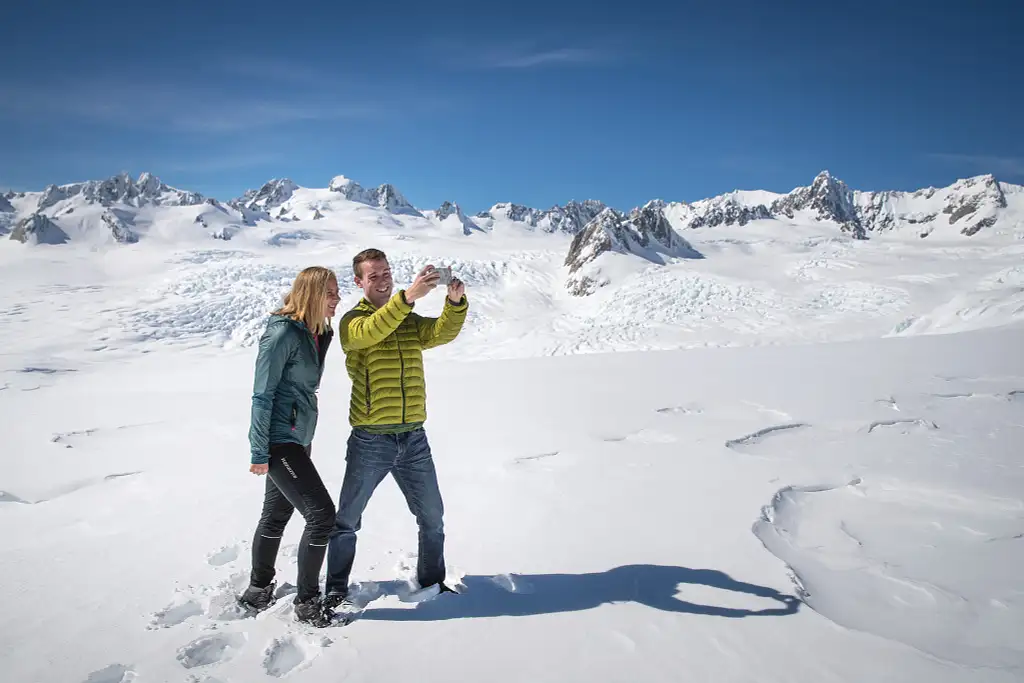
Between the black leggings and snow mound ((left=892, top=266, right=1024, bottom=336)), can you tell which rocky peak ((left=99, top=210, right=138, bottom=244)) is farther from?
the black leggings

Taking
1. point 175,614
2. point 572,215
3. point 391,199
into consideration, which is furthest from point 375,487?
point 572,215

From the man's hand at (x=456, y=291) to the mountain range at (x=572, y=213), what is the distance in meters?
Answer: 36.4

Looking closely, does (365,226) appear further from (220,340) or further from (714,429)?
(714,429)

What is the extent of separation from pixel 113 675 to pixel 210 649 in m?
0.41

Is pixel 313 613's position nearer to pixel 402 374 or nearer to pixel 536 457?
pixel 402 374

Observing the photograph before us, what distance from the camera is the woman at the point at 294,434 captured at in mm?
3072

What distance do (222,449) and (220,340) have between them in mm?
26298

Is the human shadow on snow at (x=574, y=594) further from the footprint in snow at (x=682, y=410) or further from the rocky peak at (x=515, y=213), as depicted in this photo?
the rocky peak at (x=515, y=213)

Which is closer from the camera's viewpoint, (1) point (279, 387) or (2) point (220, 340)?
(1) point (279, 387)

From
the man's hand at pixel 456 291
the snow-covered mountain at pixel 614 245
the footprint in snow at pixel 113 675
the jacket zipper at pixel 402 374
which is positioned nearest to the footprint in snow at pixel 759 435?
the man's hand at pixel 456 291

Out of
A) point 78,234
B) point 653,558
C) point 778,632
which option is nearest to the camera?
point 778,632

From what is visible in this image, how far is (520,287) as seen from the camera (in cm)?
4234

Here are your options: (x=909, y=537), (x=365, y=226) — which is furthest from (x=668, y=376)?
(x=365, y=226)

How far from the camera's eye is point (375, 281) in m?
3.41
